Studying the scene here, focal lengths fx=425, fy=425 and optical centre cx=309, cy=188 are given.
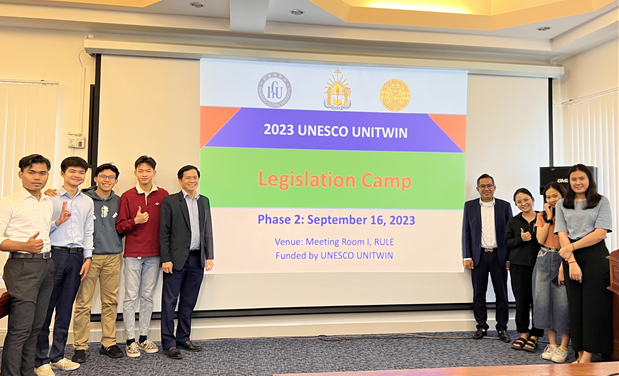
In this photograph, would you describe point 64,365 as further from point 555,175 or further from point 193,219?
point 555,175

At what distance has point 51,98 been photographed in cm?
407

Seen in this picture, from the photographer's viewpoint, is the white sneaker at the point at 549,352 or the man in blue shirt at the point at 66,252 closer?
the man in blue shirt at the point at 66,252

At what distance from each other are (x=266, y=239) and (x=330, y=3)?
2316 mm

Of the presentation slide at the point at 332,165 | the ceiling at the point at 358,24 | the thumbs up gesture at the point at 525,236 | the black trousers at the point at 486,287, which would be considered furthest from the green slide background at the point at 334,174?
the ceiling at the point at 358,24

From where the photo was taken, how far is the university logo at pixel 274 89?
14.1ft

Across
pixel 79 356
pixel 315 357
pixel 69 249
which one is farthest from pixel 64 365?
pixel 315 357

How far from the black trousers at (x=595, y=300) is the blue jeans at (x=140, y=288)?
3520mm

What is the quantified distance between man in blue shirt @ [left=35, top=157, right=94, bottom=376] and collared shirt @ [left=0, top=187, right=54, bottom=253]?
280 mm

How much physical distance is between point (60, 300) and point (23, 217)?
861 mm

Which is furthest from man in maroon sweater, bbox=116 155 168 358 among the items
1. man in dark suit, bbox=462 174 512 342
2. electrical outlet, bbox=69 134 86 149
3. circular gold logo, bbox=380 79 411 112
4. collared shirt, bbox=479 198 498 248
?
collared shirt, bbox=479 198 498 248

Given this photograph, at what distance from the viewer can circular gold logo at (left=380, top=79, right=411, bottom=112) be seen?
4449 millimetres

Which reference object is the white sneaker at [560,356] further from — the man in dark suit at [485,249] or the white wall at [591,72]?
the white wall at [591,72]

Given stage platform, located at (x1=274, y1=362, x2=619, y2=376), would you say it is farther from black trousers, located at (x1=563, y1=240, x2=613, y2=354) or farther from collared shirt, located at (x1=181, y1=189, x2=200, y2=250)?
collared shirt, located at (x1=181, y1=189, x2=200, y2=250)

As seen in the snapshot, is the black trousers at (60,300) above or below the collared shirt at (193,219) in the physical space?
below
